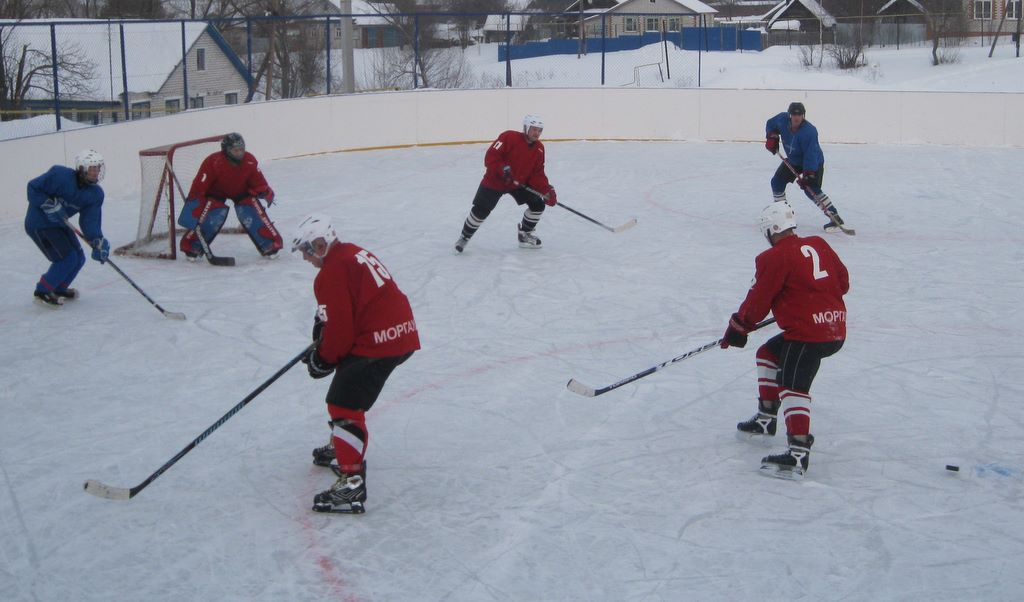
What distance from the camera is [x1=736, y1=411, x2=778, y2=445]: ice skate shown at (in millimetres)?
4363

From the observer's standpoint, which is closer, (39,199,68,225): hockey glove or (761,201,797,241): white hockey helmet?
(761,201,797,241): white hockey helmet

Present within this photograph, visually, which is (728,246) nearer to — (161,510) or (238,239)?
(238,239)

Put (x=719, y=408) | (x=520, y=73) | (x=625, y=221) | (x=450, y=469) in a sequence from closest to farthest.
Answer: (x=450, y=469) → (x=719, y=408) → (x=625, y=221) → (x=520, y=73)

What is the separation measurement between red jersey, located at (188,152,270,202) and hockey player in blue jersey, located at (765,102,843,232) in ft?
13.2

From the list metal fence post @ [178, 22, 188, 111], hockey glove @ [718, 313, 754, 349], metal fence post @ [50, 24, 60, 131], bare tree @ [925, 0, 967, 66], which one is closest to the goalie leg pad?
metal fence post @ [50, 24, 60, 131]

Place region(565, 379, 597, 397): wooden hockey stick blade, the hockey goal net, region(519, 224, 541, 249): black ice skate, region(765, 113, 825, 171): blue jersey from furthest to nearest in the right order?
1. region(765, 113, 825, 171): blue jersey
2. region(519, 224, 541, 249): black ice skate
3. the hockey goal net
4. region(565, 379, 597, 397): wooden hockey stick blade

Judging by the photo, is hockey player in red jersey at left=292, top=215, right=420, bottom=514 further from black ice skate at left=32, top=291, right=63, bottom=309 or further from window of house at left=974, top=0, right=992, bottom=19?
window of house at left=974, top=0, right=992, bottom=19

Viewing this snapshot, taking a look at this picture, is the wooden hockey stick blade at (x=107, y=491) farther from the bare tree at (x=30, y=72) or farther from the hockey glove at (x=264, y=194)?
the bare tree at (x=30, y=72)

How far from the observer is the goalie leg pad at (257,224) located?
766cm

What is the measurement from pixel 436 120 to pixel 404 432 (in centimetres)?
991

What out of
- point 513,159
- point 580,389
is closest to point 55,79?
point 513,159

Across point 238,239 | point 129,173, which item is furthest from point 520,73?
point 238,239

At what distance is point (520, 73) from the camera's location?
53.2ft

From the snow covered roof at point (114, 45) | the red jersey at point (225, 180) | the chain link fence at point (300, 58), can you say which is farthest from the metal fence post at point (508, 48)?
the red jersey at point (225, 180)
